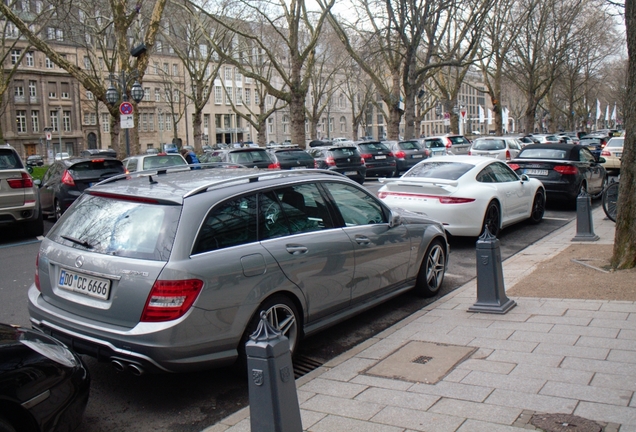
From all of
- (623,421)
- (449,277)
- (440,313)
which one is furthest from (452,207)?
(623,421)

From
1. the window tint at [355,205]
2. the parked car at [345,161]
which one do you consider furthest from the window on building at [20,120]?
the window tint at [355,205]

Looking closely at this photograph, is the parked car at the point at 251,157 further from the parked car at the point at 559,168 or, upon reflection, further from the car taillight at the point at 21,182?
the car taillight at the point at 21,182

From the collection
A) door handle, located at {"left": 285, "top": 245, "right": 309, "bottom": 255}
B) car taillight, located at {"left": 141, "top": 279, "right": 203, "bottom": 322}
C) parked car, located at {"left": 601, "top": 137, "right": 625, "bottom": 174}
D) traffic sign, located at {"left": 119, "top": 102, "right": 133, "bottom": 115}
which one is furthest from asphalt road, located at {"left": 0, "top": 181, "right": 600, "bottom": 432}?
parked car, located at {"left": 601, "top": 137, "right": 625, "bottom": 174}

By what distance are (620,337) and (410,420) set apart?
2.51m

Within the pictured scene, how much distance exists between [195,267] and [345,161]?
62.3 feet

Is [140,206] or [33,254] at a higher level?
[140,206]

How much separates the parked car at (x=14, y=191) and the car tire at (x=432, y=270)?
821cm

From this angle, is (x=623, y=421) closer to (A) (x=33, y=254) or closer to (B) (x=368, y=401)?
(B) (x=368, y=401)

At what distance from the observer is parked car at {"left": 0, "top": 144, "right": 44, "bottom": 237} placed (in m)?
11.5

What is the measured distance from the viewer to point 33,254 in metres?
10.7

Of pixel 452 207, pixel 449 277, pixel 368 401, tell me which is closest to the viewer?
pixel 368 401

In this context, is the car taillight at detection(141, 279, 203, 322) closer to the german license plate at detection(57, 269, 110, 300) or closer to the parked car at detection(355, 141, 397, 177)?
the german license plate at detection(57, 269, 110, 300)

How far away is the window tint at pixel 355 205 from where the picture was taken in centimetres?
599

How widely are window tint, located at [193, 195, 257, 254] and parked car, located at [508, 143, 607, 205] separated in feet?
38.2
